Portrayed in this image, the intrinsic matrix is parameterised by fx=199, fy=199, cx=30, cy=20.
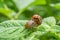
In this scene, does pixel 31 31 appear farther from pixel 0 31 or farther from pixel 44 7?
pixel 44 7

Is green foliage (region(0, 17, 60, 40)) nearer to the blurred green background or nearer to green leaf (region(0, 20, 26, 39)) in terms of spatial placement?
green leaf (region(0, 20, 26, 39))

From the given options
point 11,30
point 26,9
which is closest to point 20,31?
point 11,30

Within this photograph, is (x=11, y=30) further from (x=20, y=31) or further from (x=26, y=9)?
(x=26, y=9)

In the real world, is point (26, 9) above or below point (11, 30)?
above

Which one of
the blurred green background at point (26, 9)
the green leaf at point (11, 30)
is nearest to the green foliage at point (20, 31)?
the green leaf at point (11, 30)

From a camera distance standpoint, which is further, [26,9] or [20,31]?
[26,9]

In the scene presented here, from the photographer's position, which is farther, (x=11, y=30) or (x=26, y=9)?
(x=26, y=9)

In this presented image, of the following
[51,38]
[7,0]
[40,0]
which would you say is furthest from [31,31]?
[7,0]

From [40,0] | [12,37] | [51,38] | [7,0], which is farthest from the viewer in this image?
[7,0]
